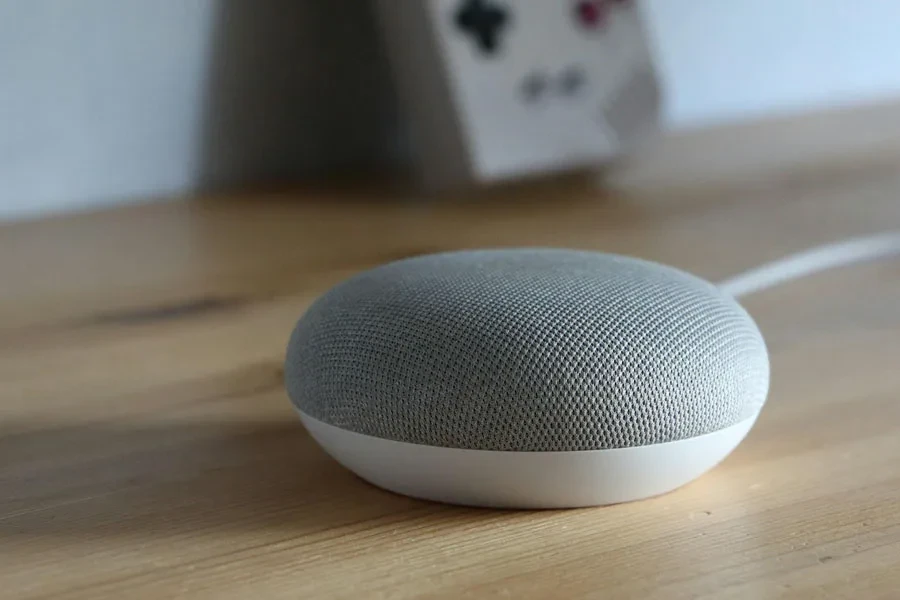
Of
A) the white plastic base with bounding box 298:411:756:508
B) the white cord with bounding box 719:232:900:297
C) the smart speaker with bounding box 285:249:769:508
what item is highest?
the smart speaker with bounding box 285:249:769:508

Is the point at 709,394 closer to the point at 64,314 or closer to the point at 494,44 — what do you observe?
the point at 64,314

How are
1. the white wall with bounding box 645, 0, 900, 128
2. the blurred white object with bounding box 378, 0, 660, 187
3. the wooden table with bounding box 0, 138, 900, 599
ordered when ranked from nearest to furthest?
the wooden table with bounding box 0, 138, 900, 599
the blurred white object with bounding box 378, 0, 660, 187
the white wall with bounding box 645, 0, 900, 128

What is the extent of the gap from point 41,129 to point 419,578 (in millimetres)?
673

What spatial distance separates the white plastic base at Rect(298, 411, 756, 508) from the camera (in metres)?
0.41

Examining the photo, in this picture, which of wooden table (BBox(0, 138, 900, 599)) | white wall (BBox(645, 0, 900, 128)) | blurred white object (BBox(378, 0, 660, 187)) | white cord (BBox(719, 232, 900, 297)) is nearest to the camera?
wooden table (BBox(0, 138, 900, 599))

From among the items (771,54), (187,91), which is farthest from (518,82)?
(771,54)

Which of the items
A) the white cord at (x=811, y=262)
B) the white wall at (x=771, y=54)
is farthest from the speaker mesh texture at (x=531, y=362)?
the white wall at (x=771, y=54)

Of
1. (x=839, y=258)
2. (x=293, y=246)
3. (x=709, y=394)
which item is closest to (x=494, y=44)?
(x=293, y=246)

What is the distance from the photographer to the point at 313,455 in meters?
0.50

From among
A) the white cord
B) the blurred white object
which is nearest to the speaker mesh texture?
the white cord

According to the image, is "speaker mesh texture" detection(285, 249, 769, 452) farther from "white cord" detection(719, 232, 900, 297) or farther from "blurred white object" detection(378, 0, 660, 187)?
"blurred white object" detection(378, 0, 660, 187)

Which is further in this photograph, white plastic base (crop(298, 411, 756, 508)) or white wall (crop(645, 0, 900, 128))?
white wall (crop(645, 0, 900, 128))

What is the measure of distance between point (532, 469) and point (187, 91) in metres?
0.67

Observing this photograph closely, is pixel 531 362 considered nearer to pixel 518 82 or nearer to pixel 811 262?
pixel 811 262
